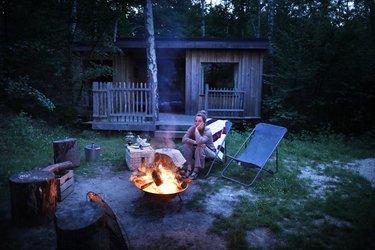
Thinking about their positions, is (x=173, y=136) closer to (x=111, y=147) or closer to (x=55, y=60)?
(x=111, y=147)

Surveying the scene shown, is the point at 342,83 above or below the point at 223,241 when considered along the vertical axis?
above

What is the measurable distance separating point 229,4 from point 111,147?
20.2 meters

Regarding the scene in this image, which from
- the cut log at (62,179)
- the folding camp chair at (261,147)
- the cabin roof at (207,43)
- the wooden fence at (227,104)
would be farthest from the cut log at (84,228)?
the cabin roof at (207,43)

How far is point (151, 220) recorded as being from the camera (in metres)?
3.77

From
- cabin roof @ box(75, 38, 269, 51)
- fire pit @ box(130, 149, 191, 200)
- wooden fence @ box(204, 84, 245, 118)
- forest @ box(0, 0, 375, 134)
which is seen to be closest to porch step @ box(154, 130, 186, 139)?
wooden fence @ box(204, 84, 245, 118)

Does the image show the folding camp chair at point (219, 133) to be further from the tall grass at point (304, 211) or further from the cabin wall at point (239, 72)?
the cabin wall at point (239, 72)

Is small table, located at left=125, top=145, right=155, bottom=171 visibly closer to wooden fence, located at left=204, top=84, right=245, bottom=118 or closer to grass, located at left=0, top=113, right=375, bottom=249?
grass, located at left=0, top=113, right=375, bottom=249

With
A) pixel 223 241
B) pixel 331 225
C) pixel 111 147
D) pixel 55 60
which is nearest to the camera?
pixel 223 241

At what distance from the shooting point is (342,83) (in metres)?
10.2

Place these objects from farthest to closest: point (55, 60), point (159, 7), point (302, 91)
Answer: point (159, 7) → point (302, 91) → point (55, 60)

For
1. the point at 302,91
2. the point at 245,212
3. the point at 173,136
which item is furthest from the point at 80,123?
the point at 302,91

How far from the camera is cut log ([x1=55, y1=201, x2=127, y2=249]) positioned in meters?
2.49

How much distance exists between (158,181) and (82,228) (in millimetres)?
1646

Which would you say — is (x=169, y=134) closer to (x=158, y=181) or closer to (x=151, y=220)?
(x=158, y=181)
